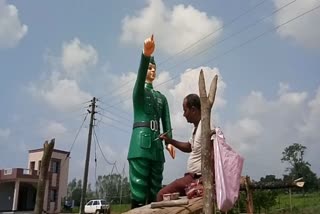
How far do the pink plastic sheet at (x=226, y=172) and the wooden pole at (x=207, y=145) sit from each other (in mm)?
63

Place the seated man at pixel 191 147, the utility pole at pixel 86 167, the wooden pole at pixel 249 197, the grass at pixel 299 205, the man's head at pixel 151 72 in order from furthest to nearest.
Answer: the utility pole at pixel 86 167 → the grass at pixel 299 205 → the man's head at pixel 151 72 → the seated man at pixel 191 147 → the wooden pole at pixel 249 197

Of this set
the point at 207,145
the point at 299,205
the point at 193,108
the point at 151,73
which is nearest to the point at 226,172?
the point at 207,145

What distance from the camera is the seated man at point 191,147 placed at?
441 cm

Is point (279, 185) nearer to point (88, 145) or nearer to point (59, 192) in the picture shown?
point (88, 145)

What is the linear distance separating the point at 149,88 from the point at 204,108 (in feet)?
8.60

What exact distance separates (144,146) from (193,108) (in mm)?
1781

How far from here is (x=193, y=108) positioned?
460cm

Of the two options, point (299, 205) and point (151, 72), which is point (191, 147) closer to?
point (151, 72)

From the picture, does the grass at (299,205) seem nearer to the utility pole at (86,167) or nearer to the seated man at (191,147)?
the seated man at (191,147)

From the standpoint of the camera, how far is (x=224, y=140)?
4031 mm

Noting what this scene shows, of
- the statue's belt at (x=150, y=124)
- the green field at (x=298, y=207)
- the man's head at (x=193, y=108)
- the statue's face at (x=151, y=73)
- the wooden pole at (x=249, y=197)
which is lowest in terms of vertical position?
the wooden pole at (x=249, y=197)

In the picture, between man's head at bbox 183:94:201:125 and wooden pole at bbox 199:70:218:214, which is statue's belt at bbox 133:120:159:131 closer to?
man's head at bbox 183:94:201:125

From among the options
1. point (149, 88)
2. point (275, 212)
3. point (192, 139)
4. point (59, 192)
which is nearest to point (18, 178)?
point (59, 192)

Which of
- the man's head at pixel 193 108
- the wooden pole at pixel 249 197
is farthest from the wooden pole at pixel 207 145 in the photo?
the wooden pole at pixel 249 197
